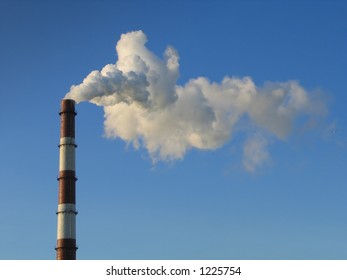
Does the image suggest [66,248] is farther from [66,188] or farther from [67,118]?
[67,118]

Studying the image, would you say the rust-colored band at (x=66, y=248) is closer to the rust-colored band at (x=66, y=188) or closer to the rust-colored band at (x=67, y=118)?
the rust-colored band at (x=66, y=188)

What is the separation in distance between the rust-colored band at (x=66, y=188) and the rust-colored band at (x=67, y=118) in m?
2.64

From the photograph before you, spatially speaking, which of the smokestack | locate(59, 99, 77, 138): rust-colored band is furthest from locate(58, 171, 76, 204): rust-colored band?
locate(59, 99, 77, 138): rust-colored band

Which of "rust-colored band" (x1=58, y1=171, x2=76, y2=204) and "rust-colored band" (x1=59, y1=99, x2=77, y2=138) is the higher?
"rust-colored band" (x1=59, y1=99, x2=77, y2=138)

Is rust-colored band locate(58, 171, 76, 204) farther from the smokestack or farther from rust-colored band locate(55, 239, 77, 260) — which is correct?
rust-colored band locate(55, 239, 77, 260)

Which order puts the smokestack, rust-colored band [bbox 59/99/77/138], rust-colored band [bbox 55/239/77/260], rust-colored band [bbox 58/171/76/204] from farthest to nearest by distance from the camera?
rust-colored band [bbox 59/99/77/138] → rust-colored band [bbox 58/171/76/204] → the smokestack → rust-colored band [bbox 55/239/77/260]

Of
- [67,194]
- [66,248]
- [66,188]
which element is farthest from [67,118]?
[66,248]

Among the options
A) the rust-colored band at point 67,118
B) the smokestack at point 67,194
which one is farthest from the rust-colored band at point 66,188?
the rust-colored band at point 67,118

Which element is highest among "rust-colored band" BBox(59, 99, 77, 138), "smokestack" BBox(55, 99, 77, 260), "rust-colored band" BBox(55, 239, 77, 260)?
"rust-colored band" BBox(59, 99, 77, 138)

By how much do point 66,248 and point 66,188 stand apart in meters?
3.71

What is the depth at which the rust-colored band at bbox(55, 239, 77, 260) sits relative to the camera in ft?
126
